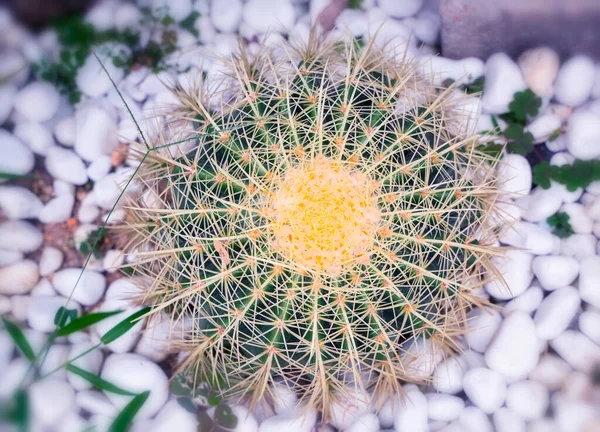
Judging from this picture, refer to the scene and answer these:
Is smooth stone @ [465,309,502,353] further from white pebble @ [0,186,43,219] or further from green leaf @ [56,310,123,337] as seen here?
white pebble @ [0,186,43,219]

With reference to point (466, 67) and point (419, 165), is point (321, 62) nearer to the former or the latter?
point (419, 165)

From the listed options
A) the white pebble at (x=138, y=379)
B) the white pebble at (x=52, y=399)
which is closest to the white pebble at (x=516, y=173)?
the white pebble at (x=138, y=379)

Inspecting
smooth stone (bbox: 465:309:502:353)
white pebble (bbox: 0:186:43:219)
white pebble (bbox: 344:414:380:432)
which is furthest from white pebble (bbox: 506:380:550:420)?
white pebble (bbox: 0:186:43:219)

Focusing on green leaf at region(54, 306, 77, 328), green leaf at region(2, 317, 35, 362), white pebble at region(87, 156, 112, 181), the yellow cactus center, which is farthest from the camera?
white pebble at region(87, 156, 112, 181)

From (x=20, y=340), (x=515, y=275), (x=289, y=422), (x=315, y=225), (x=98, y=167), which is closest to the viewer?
(x=315, y=225)

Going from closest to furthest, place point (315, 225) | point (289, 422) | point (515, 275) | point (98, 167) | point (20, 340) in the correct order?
point (315, 225), point (20, 340), point (289, 422), point (515, 275), point (98, 167)

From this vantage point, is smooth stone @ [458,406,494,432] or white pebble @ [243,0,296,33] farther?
white pebble @ [243,0,296,33]

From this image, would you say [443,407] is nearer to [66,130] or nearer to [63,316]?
[63,316]

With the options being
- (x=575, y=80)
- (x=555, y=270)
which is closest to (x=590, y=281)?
(x=555, y=270)
